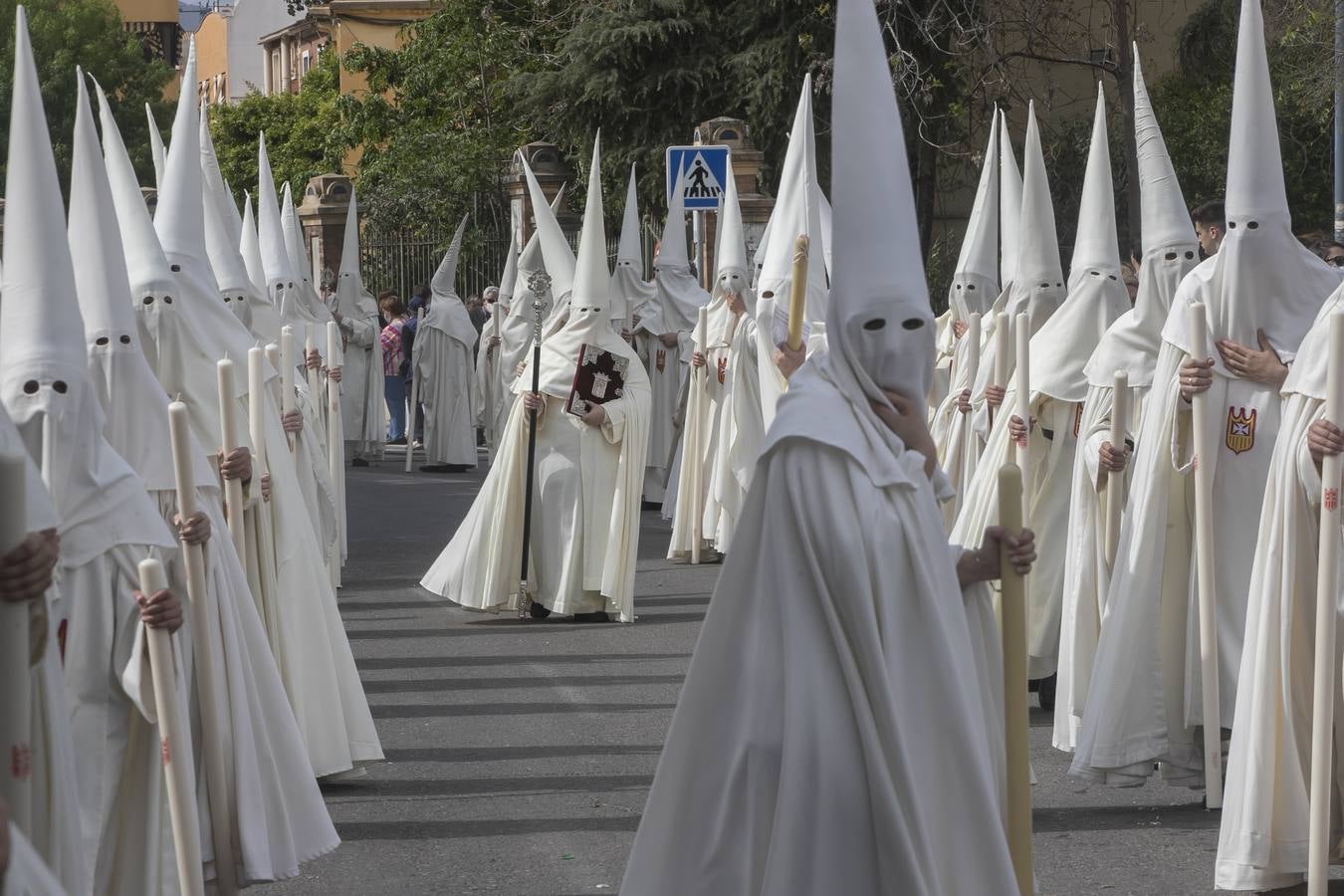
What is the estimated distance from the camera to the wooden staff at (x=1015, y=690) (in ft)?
15.4

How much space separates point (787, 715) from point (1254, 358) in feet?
12.0

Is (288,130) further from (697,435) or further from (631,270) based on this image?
(697,435)

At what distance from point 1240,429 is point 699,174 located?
42.2 ft

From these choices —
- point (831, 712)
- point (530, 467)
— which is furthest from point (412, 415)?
point (831, 712)

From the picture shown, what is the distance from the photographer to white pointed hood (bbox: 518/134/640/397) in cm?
1303

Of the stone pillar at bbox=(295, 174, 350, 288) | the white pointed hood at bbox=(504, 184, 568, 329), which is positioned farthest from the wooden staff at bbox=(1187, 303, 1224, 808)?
the stone pillar at bbox=(295, 174, 350, 288)

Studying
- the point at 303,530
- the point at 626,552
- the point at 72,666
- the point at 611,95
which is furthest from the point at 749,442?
the point at 611,95

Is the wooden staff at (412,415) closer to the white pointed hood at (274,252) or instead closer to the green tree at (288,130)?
the white pointed hood at (274,252)

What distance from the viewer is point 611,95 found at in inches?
1144

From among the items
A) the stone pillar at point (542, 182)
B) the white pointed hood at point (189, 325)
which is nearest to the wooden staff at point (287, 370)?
the white pointed hood at point (189, 325)

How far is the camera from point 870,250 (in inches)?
186

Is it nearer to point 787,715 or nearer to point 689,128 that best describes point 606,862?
point 787,715

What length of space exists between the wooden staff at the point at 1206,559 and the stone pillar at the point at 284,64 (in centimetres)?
7167

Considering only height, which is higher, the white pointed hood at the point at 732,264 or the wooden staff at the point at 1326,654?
the white pointed hood at the point at 732,264
